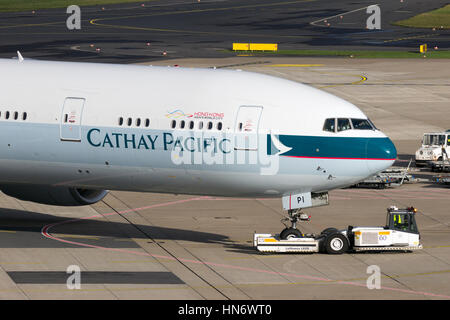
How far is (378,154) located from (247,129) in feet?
15.2

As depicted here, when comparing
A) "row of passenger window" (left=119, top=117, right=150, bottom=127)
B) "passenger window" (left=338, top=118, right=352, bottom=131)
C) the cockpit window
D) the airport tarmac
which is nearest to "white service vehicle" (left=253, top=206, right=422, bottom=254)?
the airport tarmac

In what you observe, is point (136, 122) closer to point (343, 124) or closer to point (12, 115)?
point (12, 115)

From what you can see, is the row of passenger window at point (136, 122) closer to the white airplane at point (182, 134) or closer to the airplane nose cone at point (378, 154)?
the white airplane at point (182, 134)

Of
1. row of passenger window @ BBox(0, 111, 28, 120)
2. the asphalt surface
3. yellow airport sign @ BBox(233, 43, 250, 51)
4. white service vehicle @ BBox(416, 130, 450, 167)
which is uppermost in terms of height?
the asphalt surface

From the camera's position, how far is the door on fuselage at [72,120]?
3800 cm

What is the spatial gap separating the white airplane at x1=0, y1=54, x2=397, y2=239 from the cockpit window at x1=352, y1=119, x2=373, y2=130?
0.16ft

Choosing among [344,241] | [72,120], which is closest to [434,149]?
[344,241]

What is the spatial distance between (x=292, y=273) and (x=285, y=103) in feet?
19.8

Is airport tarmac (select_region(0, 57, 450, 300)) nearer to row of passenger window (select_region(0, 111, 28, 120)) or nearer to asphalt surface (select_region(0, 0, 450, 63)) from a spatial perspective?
row of passenger window (select_region(0, 111, 28, 120))

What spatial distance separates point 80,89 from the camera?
1510 inches

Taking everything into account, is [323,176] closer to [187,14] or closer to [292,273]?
[292,273]

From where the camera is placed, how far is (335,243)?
38.0 meters

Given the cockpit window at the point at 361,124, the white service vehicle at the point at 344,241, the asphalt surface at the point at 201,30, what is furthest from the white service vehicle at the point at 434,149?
the asphalt surface at the point at 201,30

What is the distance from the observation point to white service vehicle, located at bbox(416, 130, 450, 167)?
57.2 m
